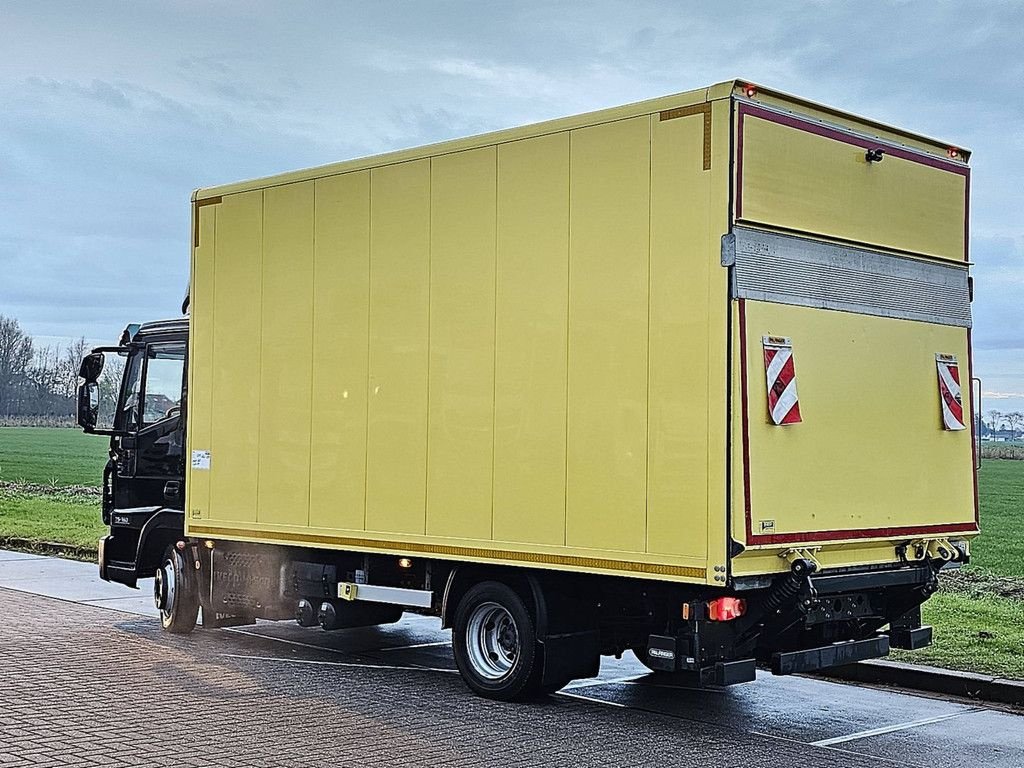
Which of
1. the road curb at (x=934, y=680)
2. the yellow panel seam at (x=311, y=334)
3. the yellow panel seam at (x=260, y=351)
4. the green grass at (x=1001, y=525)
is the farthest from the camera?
the green grass at (x=1001, y=525)

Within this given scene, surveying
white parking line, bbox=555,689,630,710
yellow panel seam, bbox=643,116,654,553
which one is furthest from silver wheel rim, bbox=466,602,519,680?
yellow panel seam, bbox=643,116,654,553

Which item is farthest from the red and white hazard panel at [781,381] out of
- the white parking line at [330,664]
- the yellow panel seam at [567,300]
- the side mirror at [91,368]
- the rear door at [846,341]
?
the side mirror at [91,368]

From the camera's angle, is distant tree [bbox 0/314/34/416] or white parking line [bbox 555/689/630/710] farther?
distant tree [bbox 0/314/34/416]

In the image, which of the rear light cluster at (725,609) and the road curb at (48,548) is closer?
the rear light cluster at (725,609)

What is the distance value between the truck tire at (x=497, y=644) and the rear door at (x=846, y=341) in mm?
1824

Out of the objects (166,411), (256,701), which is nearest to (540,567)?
(256,701)

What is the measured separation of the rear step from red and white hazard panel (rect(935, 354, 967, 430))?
5.06 feet

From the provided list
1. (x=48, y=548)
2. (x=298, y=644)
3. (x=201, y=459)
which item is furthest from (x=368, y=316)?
(x=48, y=548)

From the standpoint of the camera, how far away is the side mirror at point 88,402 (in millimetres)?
12531

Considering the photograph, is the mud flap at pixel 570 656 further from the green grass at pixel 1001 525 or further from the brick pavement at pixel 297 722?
the green grass at pixel 1001 525

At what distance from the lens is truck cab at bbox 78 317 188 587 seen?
40.9ft

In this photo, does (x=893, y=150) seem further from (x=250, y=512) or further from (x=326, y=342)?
(x=250, y=512)

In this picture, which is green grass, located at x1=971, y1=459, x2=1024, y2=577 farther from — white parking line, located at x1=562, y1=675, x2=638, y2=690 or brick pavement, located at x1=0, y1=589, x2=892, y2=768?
brick pavement, located at x1=0, y1=589, x2=892, y2=768

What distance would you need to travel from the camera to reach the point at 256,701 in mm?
9258
